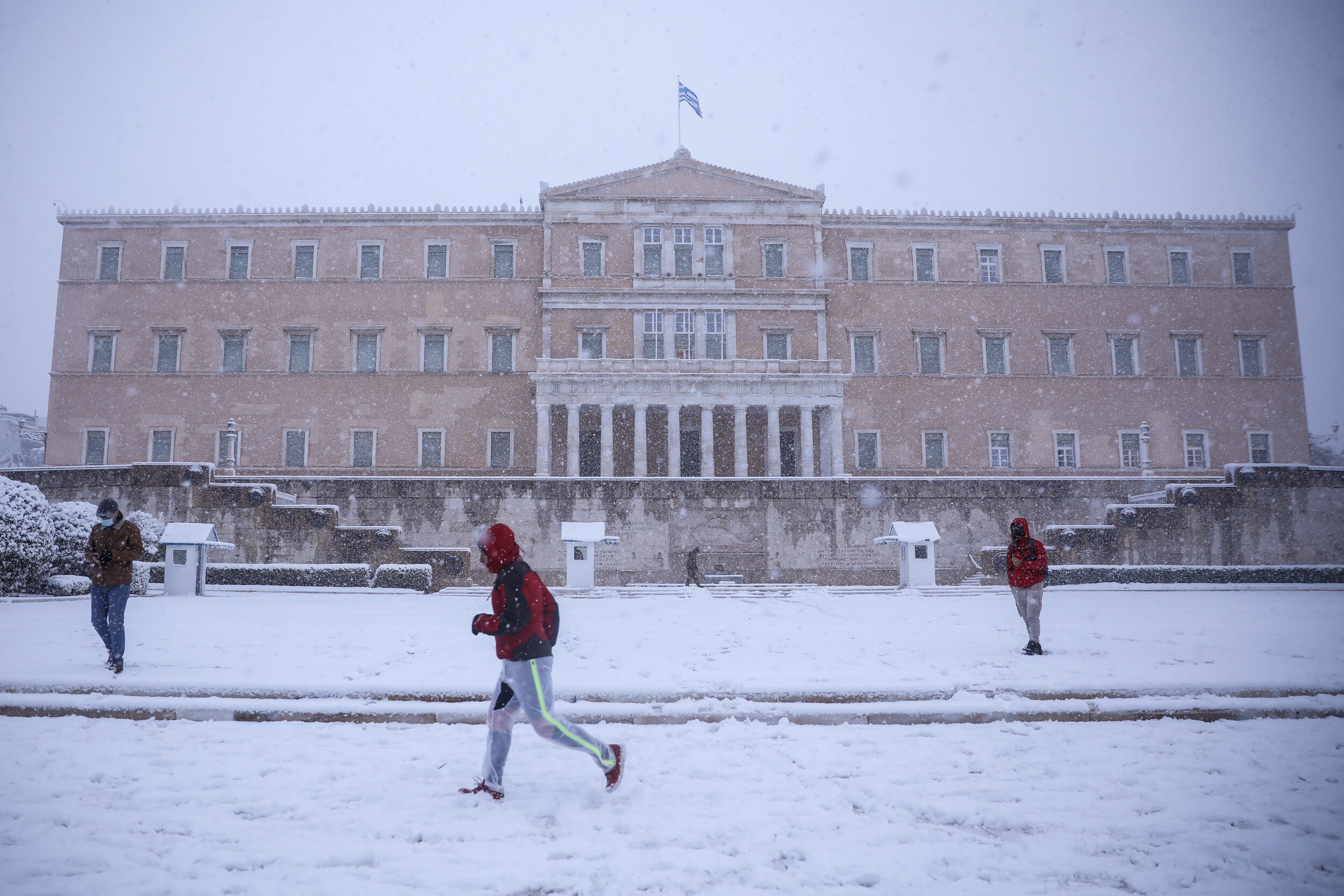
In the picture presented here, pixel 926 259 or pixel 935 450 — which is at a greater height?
pixel 926 259

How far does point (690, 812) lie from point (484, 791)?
1.30 meters

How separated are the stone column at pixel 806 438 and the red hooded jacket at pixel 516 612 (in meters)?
27.1

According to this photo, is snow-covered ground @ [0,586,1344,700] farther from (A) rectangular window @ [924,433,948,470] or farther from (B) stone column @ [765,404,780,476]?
(A) rectangular window @ [924,433,948,470]

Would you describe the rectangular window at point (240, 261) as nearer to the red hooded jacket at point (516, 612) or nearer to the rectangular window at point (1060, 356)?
the rectangular window at point (1060, 356)

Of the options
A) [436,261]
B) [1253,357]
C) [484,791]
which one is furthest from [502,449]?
[1253,357]

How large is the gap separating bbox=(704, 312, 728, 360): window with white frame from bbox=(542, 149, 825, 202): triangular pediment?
5.25m

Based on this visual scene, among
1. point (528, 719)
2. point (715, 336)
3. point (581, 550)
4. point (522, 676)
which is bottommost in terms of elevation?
point (528, 719)

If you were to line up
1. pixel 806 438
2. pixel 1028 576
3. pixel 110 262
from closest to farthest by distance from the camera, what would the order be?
pixel 1028 576, pixel 806 438, pixel 110 262

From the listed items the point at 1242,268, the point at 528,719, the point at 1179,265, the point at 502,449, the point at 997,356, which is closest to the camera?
the point at 528,719

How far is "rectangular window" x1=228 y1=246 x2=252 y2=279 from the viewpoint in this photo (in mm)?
36562

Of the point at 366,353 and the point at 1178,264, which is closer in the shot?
the point at 366,353

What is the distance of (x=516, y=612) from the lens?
502 cm

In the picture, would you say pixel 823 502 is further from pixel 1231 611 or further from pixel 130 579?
pixel 130 579

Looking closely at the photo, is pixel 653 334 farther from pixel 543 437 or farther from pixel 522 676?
pixel 522 676
